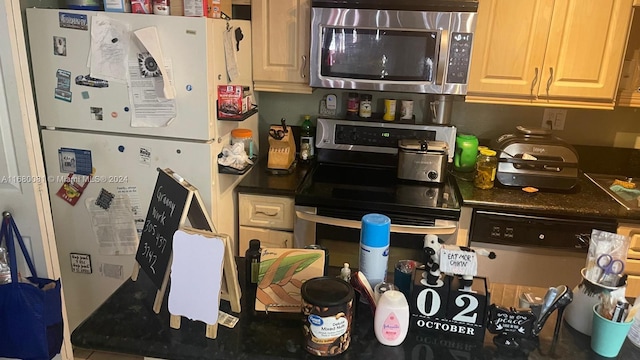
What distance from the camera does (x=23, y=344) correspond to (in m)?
1.80

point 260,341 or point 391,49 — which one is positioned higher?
point 391,49

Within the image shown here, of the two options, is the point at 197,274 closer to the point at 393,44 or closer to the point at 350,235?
the point at 350,235

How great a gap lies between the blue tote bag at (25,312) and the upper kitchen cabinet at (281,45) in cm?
133

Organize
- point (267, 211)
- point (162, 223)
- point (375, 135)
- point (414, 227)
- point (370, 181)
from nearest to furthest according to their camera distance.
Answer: point (162, 223), point (414, 227), point (267, 211), point (370, 181), point (375, 135)

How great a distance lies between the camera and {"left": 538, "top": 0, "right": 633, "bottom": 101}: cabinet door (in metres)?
2.26

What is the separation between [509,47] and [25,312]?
2.29 m

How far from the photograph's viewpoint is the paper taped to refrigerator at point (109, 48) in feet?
6.63

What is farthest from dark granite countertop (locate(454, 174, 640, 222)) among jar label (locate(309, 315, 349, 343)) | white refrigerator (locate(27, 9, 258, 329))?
jar label (locate(309, 315, 349, 343))

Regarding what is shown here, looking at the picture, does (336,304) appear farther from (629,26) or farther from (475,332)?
(629,26)

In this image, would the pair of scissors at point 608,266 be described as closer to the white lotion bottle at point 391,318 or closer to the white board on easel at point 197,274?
the white lotion bottle at point 391,318

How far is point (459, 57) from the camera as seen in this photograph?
7.69ft

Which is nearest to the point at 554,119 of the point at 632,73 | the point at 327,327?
the point at 632,73

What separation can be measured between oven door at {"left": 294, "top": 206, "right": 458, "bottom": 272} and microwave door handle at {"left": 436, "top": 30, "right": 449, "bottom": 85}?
0.68 m

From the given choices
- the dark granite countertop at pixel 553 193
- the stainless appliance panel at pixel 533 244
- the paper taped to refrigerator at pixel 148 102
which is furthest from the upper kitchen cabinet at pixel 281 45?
the stainless appliance panel at pixel 533 244
